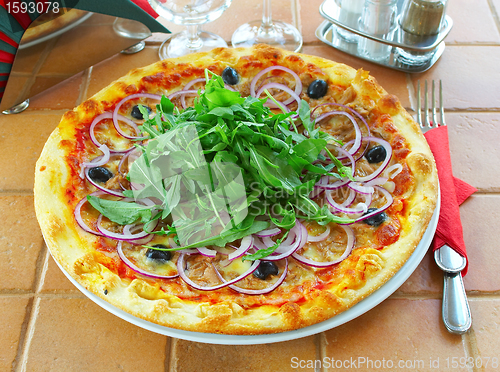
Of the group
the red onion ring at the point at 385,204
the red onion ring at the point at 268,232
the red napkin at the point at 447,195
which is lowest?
the red napkin at the point at 447,195

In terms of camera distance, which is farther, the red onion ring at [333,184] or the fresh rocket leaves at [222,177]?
the red onion ring at [333,184]

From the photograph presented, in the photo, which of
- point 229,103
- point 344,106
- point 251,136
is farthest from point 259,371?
point 344,106

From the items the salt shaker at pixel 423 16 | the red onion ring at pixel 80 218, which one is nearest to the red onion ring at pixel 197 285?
the red onion ring at pixel 80 218

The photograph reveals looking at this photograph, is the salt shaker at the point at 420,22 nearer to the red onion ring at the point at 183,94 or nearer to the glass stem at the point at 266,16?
the glass stem at the point at 266,16

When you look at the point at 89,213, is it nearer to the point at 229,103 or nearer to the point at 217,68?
the point at 229,103

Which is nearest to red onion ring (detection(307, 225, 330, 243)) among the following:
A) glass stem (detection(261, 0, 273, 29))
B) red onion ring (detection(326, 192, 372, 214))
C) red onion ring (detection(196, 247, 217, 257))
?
red onion ring (detection(326, 192, 372, 214))

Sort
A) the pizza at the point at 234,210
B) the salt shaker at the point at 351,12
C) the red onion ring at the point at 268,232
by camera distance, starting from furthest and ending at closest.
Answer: the salt shaker at the point at 351,12
the red onion ring at the point at 268,232
the pizza at the point at 234,210

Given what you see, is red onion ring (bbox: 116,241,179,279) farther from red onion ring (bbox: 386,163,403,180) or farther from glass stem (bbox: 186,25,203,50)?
glass stem (bbox: 186,25,203,50)
